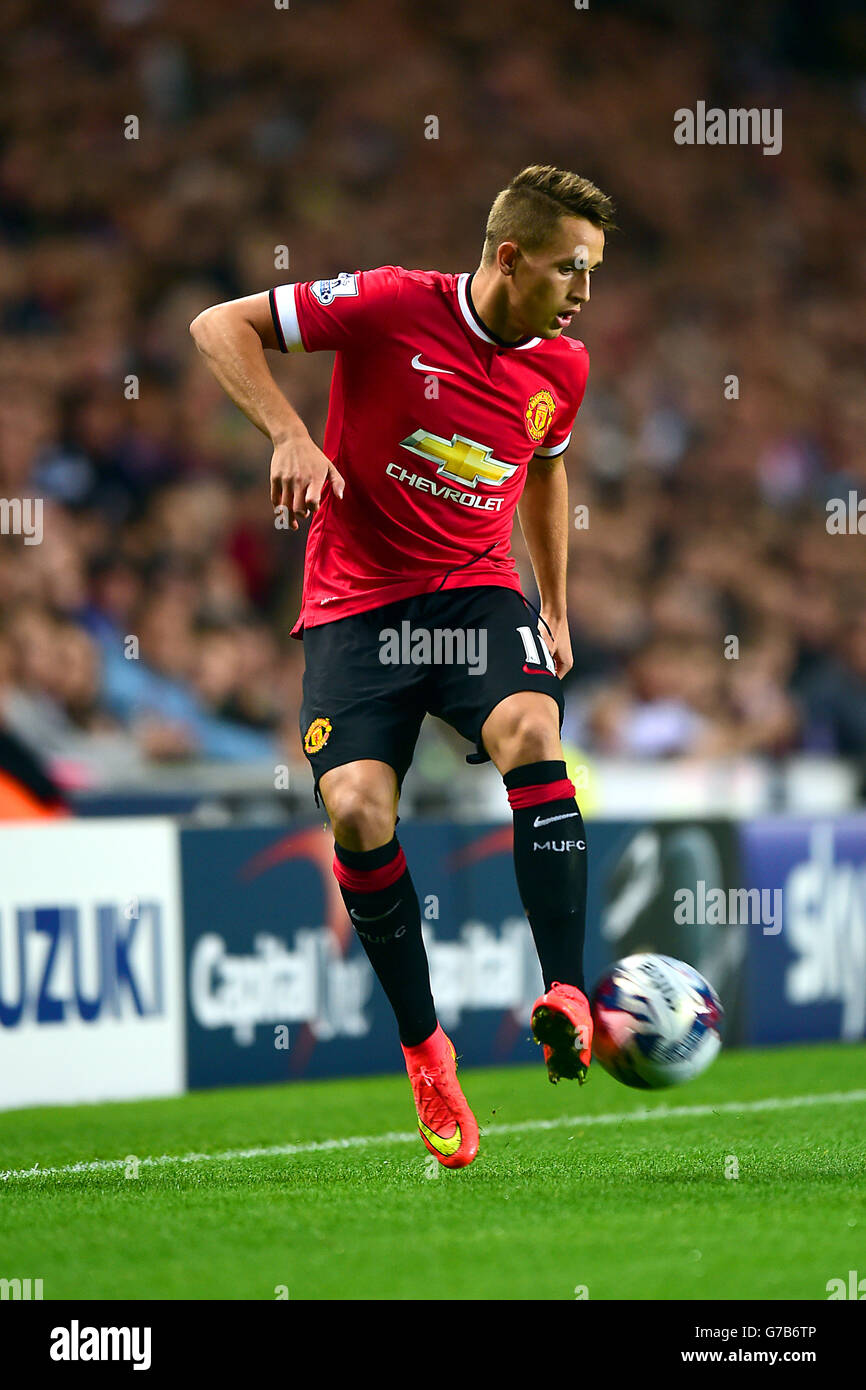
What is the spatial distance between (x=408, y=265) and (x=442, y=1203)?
11.4m

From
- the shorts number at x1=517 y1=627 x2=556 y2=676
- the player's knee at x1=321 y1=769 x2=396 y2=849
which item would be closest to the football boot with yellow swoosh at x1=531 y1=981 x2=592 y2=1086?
the player's knee at x1=321 y1=769 x2=396 y2=849

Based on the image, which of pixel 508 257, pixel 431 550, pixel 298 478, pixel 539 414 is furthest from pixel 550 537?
pixel 298 478

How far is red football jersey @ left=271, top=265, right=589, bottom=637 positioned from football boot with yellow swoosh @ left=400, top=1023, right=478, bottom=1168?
1.23 metres

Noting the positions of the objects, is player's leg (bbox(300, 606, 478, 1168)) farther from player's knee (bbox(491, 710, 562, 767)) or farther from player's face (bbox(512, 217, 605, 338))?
player's face (bbox(512, 217, 605, 338))

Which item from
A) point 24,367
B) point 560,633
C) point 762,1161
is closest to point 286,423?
point 560,633

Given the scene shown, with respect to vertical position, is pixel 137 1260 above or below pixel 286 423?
below

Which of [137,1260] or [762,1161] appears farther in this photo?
[762,1161]

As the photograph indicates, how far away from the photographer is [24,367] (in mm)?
12180

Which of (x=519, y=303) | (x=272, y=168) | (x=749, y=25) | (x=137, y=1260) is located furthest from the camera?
(x=749, y=25)

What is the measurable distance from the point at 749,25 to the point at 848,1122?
1513 centimetres

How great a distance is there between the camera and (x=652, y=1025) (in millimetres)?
4816

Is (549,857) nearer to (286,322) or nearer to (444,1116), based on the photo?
(444,1116)

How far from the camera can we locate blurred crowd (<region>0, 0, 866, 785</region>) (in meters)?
11.6

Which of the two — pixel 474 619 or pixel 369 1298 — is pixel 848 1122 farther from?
pixel 369 1298
